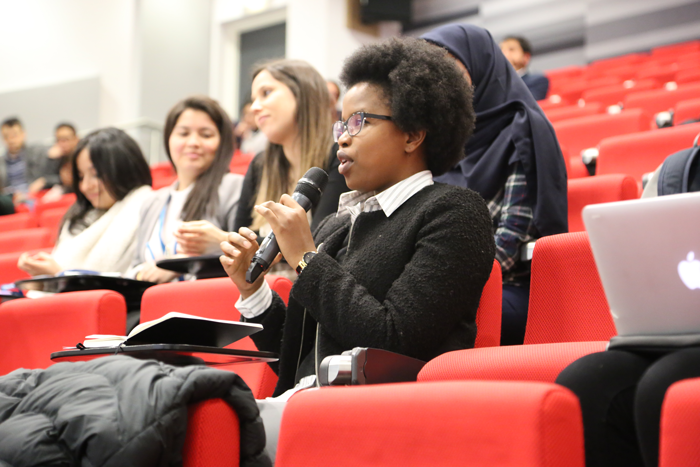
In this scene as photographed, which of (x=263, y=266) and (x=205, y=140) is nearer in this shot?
(x=263, y=266)

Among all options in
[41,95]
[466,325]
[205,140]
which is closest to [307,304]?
[466,325]

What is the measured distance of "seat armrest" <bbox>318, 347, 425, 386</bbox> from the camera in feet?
3.17

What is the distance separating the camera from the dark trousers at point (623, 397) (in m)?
0.71

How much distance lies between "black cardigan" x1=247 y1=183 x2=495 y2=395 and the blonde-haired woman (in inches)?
26.9

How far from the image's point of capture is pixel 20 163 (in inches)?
238

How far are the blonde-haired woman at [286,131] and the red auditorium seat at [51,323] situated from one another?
1.48 ft

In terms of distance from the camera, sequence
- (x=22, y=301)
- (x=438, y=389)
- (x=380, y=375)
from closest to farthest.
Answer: (x=438, y=389) < (x=380, y=375) < (x=22, y=301)

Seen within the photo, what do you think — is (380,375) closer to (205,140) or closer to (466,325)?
(466,325)

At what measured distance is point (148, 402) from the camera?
31.0 inches

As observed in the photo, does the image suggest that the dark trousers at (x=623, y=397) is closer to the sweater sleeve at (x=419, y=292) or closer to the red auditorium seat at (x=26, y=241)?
the sweater sleeve at (x=419, y=292)

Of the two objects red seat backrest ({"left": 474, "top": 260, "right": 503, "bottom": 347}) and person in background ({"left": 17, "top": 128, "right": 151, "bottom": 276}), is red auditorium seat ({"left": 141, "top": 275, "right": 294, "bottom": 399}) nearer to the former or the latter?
red seat backrest ({"left": 474, "top": 260, "right": 503, "bottom": 347})

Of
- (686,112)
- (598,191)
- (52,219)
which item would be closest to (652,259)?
(598,191)

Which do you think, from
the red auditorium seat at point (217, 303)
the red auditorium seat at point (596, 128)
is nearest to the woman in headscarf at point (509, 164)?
the red auditorium seat at point (217, 303)

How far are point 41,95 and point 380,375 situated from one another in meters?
7.13
